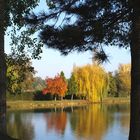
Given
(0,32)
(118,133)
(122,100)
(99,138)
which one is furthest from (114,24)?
(122,100)

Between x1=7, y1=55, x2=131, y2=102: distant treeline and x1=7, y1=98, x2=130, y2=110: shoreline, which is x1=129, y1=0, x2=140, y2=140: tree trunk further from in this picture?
x1=7, y1=55, x2=131, y2=102: distant treeline

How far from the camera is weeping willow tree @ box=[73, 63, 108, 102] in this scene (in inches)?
2499

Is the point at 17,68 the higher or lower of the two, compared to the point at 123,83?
lower

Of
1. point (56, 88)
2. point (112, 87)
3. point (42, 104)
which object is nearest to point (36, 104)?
point (42, 104)

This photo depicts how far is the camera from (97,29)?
8320mm

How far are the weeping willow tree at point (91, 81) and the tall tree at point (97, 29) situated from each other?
53.7 m

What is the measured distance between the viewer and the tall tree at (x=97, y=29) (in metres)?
8.52

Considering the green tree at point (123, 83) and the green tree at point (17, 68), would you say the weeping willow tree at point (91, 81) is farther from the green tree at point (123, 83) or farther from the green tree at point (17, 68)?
the green tree at point (17, 68)

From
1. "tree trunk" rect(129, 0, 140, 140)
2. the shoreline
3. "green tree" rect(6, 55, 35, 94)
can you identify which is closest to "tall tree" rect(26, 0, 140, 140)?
"tree trunk" rect(129, 0, 140, 140)

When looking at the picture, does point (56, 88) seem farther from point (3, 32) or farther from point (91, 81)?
point (3, 32)

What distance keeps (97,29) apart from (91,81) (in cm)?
5533

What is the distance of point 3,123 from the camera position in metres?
10.6

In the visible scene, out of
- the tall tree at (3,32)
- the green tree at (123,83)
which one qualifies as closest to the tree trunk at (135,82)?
the tall tree at (3,32)

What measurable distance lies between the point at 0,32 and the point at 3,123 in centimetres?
224
